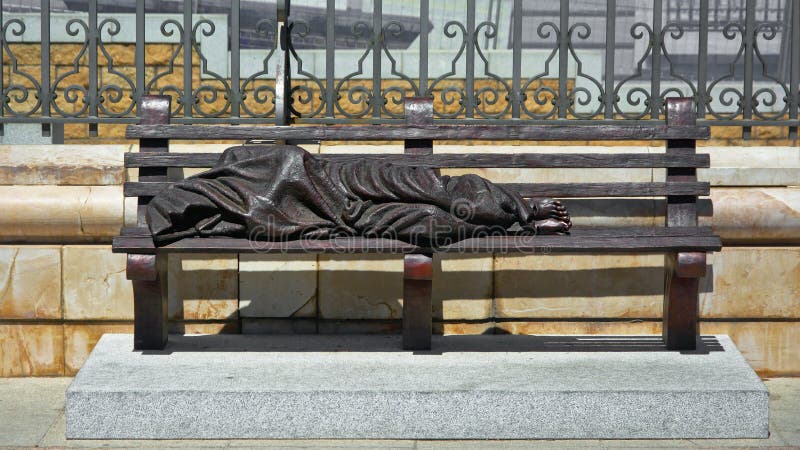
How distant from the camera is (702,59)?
5.92 m

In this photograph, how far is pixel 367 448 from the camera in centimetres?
455

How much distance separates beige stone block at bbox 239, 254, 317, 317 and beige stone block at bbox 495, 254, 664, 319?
3.13 ft

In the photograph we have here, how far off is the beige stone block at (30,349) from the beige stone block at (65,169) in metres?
0.74

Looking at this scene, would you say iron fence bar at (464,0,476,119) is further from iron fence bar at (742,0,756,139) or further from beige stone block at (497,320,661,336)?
iron fence bar at (742,0,756,139)

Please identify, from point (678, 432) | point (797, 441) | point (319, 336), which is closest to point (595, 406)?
point (678, 432)

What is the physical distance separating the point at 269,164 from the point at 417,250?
78 cm

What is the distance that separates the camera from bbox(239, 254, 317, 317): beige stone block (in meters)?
5.62

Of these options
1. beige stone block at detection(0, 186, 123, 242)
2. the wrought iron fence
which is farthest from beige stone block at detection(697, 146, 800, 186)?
beige stone block at detection(0, 186, 123, 242)

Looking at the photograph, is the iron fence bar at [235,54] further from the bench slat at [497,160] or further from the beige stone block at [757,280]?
the beige stone block at [757,280]

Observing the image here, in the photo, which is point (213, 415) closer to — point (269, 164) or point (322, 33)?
point (269, 164)

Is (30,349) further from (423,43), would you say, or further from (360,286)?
(423,43)

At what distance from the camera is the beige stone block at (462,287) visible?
561 centimetres

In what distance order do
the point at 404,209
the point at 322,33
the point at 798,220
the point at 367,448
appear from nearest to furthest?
the point at 367,448
the point at 404,209
the point at 798,220
the point at 322,33

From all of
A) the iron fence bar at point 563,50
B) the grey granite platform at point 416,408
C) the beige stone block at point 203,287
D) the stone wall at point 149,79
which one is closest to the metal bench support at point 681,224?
the grey granite platform at point 416,408
